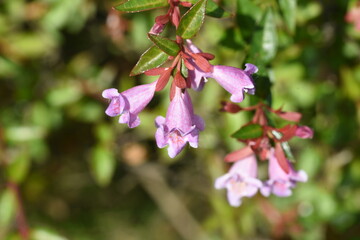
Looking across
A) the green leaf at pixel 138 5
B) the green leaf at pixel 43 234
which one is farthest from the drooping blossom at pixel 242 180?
the green leaf at pixel 43 234

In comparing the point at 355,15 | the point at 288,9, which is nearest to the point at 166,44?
the point at 288,9

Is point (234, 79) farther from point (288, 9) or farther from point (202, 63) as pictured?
point (288, 9)

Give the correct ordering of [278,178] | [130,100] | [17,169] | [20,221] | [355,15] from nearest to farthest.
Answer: [130,100] < [278,178] < [355,15] < [20,221] < [17,169]

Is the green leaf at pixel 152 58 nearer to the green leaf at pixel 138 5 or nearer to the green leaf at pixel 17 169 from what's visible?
the green leaf at pixel 138 5

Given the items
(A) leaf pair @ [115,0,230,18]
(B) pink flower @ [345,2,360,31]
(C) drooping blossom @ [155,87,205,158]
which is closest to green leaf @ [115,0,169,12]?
(A) leaf pair @ [115,0,230,18]

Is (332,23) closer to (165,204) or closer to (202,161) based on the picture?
(202,161)

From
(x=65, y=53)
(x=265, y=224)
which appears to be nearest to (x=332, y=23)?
(x=265, y=224)
